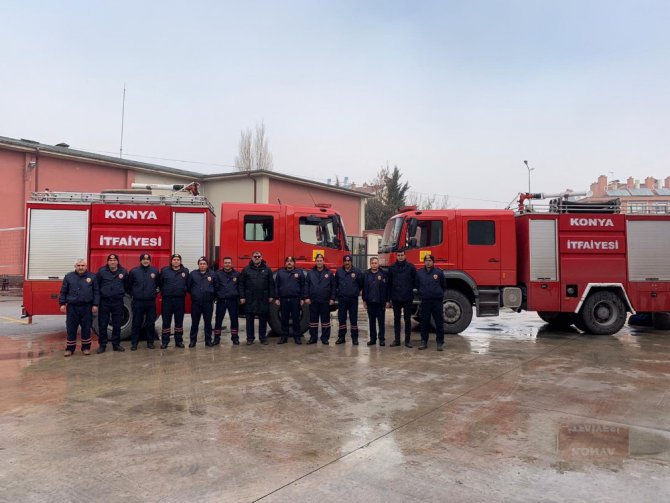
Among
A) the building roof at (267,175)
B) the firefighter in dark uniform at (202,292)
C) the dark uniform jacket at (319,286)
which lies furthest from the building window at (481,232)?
the building roof at (267,175)

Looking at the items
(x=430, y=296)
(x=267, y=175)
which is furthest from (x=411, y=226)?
(x=267, y=175)

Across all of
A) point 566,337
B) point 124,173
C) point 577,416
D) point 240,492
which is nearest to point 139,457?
point 240,492

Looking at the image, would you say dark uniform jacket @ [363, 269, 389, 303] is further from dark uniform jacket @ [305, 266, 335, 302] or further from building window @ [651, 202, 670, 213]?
building window @ [651, 202, 670, 213]

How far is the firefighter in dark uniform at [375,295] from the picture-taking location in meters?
8.55

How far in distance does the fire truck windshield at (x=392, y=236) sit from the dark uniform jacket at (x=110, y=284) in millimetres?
5448

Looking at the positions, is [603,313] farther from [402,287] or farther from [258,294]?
[258,294]

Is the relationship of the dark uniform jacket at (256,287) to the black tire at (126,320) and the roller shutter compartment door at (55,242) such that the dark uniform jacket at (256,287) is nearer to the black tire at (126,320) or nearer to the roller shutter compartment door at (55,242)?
the black tire at (126,320)

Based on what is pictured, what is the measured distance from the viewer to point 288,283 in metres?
8.53

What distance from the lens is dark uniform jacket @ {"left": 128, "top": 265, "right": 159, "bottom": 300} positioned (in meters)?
7.96

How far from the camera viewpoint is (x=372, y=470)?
3.51m

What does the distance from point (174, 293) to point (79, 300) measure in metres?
1.46

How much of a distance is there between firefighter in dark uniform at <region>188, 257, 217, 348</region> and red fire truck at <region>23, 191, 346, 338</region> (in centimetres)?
71

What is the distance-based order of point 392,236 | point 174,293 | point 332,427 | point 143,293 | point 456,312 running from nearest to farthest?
point 332,427 < point 143,293 < point 174,293 < point 456,312 < point 392,236

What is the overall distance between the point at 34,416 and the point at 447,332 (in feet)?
24.3
